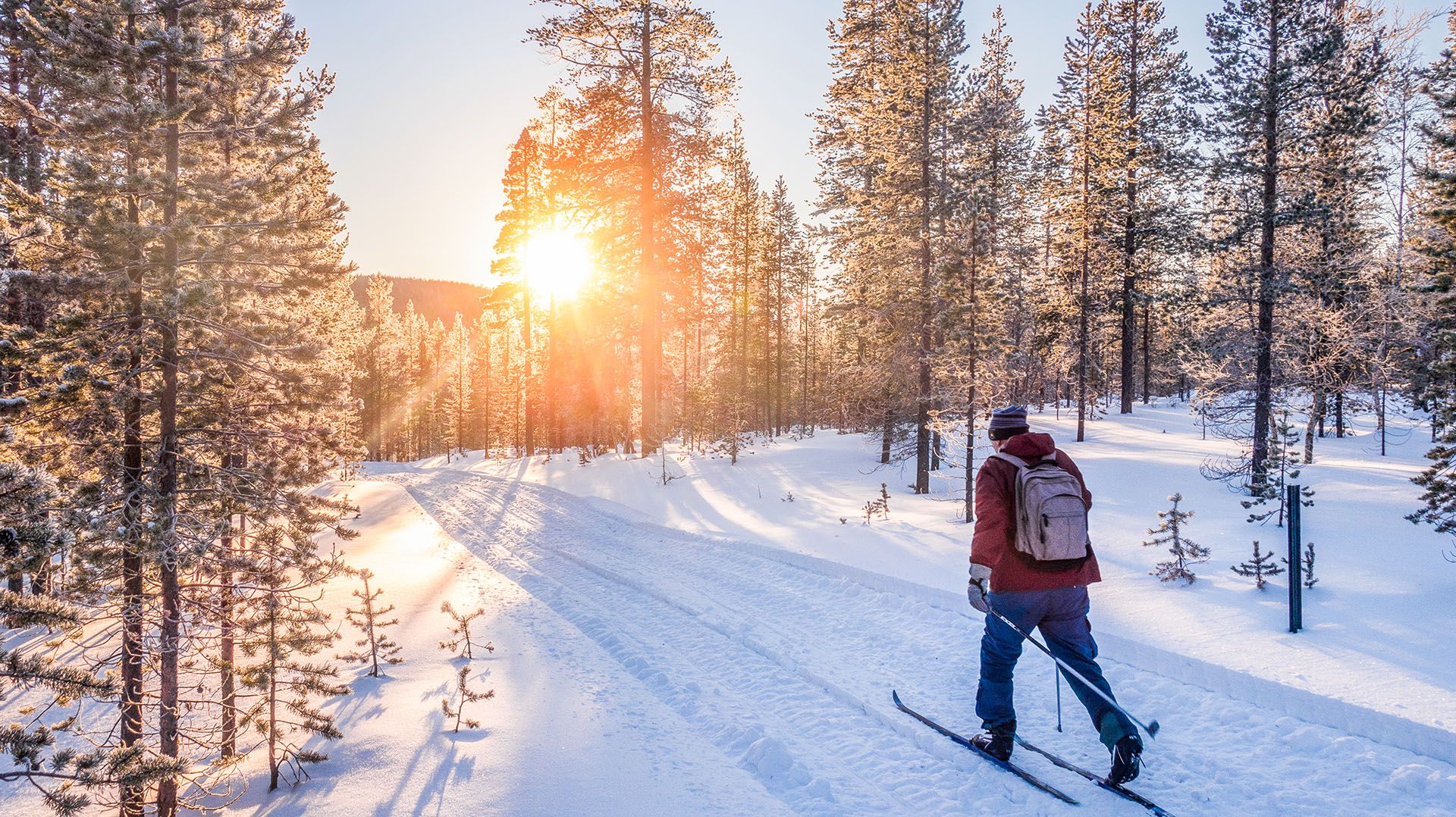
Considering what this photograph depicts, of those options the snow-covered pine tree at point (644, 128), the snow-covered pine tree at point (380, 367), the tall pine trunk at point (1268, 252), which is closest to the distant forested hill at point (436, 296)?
the snow-covered pine tree at point (380, 367)

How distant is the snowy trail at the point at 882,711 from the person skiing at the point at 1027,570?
51cm

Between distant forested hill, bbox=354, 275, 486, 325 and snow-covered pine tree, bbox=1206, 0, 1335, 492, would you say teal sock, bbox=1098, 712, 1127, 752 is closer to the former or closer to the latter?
snow-covered pine tree, bbox=1206, 0, 1335, 492

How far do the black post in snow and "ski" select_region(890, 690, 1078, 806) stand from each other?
4.11 metres

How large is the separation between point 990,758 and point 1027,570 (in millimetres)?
1427

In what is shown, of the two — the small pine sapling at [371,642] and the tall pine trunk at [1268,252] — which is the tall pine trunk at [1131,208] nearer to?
the tall pine trunk at [1268,252]

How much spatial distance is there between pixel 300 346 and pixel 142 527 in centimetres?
194

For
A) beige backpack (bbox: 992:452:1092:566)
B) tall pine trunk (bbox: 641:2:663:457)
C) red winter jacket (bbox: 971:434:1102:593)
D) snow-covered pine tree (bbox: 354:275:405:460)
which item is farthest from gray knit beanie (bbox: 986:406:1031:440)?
snow-covered pine tree (bbox: 354:275:405:460)

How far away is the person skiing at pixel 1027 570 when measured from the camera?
15.4 ft

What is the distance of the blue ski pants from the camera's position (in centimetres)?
475

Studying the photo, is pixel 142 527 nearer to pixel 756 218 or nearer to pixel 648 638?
pixel 648 638

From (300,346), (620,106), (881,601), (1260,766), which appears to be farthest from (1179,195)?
(300,346)

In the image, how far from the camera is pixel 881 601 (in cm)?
857

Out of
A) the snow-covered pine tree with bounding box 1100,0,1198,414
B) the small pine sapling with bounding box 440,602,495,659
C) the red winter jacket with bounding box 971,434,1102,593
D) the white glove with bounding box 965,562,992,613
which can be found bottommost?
the small pine sapling with bounding box 440,602,495,659

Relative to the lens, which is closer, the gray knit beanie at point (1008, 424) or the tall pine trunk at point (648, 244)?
the gray knit beanie at point (1008, 424)
